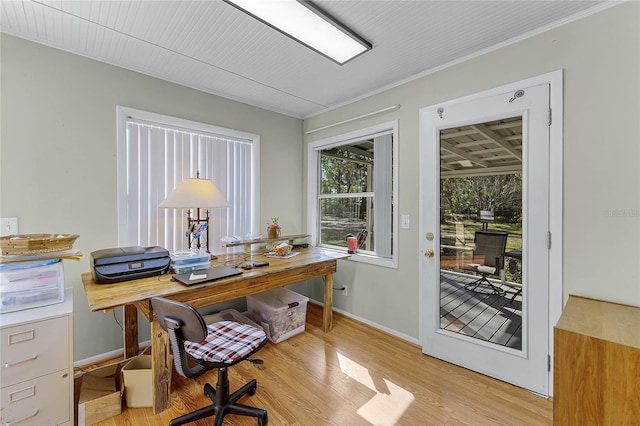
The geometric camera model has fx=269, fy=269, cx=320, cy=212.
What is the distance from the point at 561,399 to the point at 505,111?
1757mm

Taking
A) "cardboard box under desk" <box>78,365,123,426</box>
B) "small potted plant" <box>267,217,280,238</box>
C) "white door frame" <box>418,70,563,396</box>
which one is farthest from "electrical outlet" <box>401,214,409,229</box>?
"cardboard box under desk" <box>78,365,123,426</box>

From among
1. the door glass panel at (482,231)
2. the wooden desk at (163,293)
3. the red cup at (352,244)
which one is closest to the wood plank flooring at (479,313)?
the door glass panel at (482,231)

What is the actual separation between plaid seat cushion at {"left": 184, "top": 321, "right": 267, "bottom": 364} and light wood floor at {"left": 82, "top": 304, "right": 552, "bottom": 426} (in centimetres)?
46

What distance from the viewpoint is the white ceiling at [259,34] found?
1.60 m

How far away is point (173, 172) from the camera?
2549 millimetres

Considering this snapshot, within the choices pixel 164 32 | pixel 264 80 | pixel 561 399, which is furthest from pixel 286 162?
pixel 561 399

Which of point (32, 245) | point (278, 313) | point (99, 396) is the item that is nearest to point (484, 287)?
point (278, 313)

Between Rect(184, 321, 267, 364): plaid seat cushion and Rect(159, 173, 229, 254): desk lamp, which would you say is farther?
Rect(159, 173, 229, 254): desk lamp

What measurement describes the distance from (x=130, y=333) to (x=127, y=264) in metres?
0.65

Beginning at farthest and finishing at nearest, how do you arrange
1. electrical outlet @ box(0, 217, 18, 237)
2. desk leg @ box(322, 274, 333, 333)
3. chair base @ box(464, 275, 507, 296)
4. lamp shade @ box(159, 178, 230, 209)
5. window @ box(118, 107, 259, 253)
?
desk leg @ box(322, 274, 333, 333) < window @ box(118, 107, 259, 253) < lamp shade @ box(159, 178, 230, 209) < chair base @ box(464, 275, 507, 296) < electrical outlet @ box(0, 217, 18, 237)

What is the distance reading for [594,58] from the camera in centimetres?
163

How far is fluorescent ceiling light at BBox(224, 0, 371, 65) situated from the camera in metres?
1.55

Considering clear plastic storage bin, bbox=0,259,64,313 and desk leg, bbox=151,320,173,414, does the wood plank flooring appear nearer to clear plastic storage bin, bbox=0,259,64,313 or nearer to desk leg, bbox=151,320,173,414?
desk leg, bbox=151,320,173,414

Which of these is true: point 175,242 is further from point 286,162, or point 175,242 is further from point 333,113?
point 333,113
